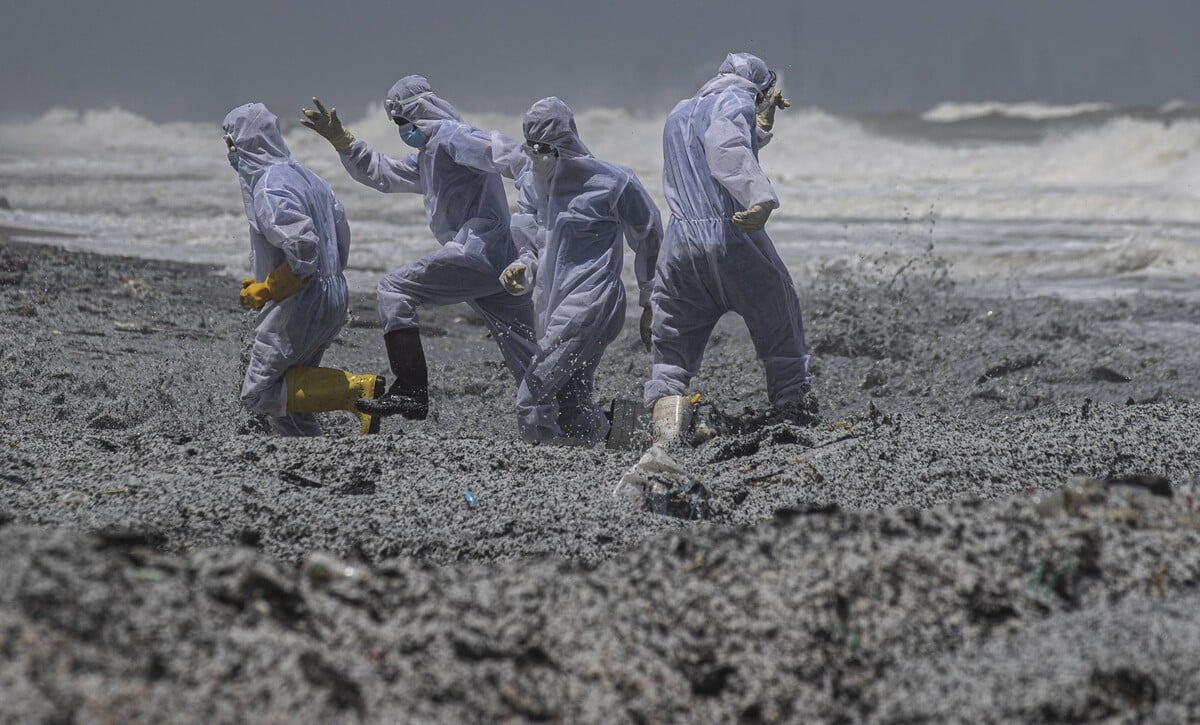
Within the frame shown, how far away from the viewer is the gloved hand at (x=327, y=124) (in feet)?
21.5

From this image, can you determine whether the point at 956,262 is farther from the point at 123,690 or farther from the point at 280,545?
the point at 123,690

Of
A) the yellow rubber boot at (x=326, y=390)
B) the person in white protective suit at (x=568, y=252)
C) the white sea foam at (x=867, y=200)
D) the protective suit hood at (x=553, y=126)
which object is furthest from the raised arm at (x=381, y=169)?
the white sea foam at (x=867, y=200)

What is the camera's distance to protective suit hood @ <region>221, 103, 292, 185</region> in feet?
19.6

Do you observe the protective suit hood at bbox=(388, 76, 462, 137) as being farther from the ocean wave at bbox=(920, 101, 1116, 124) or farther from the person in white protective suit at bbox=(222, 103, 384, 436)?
the ocean wave at bbox=(920, 101, 1116, 124)

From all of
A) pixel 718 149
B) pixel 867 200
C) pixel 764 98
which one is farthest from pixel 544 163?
pixel 867 200

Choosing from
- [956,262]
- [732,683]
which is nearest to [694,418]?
[732,683]

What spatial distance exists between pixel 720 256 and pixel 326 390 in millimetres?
1791

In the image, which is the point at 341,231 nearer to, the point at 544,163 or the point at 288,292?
the point at 288,292

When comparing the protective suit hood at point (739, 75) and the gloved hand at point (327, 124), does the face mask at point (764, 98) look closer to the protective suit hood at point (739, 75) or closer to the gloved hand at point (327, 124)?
the protective suit hood at point (739, 75)

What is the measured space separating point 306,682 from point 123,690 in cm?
30

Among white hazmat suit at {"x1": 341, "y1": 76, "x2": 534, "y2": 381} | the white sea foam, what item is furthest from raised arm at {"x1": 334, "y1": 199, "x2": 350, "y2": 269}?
the white sea foam

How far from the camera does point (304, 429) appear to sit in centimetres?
618

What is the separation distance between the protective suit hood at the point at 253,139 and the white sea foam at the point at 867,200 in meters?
6.48

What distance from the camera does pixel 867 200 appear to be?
76.7 ft
